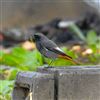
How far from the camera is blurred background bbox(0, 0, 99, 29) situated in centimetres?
1703

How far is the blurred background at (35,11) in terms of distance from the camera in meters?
17.0

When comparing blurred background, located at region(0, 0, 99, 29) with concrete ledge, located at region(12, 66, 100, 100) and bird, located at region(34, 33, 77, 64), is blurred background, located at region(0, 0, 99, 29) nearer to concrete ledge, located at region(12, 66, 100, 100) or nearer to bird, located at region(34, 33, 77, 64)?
bird, located at region(34, 33, 77, 64)

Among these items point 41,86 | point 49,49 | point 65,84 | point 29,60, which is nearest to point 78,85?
point 65,84

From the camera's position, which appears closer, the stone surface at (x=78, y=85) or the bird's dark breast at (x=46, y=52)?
the stone surface at (x=78, y=85)

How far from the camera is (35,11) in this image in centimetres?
1748

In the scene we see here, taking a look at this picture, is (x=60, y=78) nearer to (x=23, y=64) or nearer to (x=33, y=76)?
(x=33, y=76)

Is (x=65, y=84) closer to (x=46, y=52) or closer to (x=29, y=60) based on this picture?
(x=46, y=52)

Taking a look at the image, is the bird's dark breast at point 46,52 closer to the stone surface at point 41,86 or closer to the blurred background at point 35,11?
the stone surface at point 41,86

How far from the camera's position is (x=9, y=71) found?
28.2 ft

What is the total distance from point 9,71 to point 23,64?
581 mm

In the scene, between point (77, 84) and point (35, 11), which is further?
point (35, 11)

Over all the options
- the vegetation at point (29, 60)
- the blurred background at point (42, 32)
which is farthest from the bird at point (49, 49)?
the vegetation at point (29, 60)

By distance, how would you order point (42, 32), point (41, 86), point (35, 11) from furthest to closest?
point (35, 11)
point (42, 32)
point (41, 86)

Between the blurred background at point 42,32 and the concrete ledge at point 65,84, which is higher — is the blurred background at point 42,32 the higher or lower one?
the higher one
